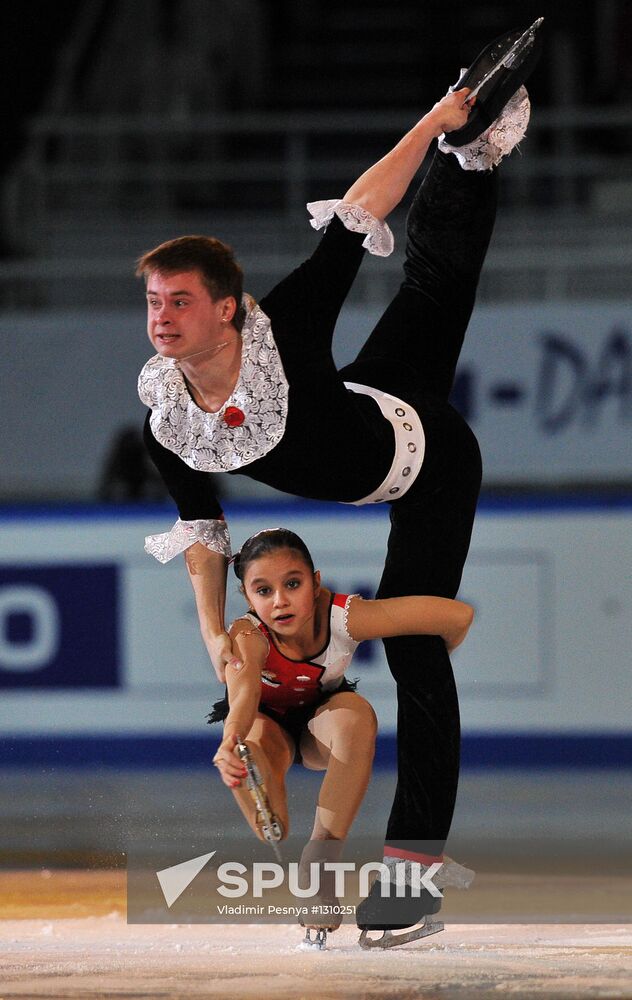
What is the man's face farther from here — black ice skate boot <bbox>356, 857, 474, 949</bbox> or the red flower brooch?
black ice skate boot <bbox>356, 857, 474, 949</bbox>

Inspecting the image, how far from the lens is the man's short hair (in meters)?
3.05

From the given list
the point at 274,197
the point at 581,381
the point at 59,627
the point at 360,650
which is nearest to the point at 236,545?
the point at 360,650

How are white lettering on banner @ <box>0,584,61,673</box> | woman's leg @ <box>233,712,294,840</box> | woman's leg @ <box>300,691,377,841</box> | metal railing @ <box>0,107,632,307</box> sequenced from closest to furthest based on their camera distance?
woman's leg @ <box>233,712,294,840</box>, woman's leg @ <box>300,691,377,841</box>, white lettering on banner @ <box>0,584,61,673</box>, metal railing @ <box>0,107,632,307</box>

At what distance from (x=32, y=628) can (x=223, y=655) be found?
3.15m

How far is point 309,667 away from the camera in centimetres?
329

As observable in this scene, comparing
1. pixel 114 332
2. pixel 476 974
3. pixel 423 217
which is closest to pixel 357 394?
pixel 423 217

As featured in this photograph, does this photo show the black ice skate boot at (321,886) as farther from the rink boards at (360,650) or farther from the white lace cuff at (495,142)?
the rink boards at (360,650)

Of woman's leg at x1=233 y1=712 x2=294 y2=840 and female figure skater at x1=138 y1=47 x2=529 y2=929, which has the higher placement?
female figure skater at x1=138 y1=47 x2=529 y2=929

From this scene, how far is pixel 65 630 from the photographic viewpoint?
6207 millimetres

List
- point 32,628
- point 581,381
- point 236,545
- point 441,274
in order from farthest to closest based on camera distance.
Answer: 1. point 581,381
2. point 32,628
3. point 236,545
4. point 441,274

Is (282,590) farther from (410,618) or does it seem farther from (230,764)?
(230,764)

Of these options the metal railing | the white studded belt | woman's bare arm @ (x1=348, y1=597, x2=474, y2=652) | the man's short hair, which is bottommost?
woman's bare arm @ (x1=348, y1=597, x2=474, y2=652)

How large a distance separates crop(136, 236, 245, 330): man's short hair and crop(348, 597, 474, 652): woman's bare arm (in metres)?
0.63

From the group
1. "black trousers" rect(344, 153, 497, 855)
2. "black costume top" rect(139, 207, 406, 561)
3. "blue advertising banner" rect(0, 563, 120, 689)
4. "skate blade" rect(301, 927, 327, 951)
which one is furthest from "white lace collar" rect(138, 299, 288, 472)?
"blue advertising banner" rect(0, 563, 120, 689)
